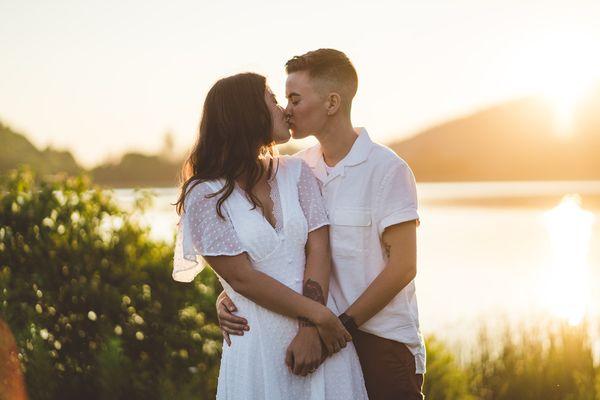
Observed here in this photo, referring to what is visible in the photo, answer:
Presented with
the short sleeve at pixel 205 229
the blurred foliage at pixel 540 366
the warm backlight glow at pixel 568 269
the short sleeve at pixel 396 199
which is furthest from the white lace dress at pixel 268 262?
the warm backlight glow at pixel 568 269

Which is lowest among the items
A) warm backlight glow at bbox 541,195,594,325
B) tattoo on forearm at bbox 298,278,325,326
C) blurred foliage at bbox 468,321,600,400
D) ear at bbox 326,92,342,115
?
warm backlight glow at bbox 541,195,594,325

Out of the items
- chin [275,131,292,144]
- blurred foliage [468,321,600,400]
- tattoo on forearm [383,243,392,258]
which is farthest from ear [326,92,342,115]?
blurred foliage [468,321,600,400]

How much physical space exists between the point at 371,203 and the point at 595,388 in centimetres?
326

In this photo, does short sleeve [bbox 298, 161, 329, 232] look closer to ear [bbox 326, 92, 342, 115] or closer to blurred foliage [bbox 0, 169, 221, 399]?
ear [bbox 326, 92, 342, 115]

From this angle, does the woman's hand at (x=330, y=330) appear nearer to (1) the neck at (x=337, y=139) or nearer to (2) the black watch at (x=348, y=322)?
(2) the black watch at (x=348, y=322)

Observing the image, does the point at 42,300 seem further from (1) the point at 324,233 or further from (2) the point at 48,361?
(1) the point at 324,233

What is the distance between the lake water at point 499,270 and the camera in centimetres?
764

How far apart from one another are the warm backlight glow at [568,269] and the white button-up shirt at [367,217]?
3.78 metres

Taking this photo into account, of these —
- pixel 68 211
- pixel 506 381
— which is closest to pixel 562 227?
pixel 506 381

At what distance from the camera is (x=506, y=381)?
568 centimetres

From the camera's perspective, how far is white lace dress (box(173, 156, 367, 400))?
8.90ft

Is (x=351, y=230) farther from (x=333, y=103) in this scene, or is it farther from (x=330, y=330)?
(x=333, y=103)

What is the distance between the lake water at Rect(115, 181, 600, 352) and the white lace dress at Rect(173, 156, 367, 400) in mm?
2493

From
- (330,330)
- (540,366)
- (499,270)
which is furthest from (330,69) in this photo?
(499,270)
